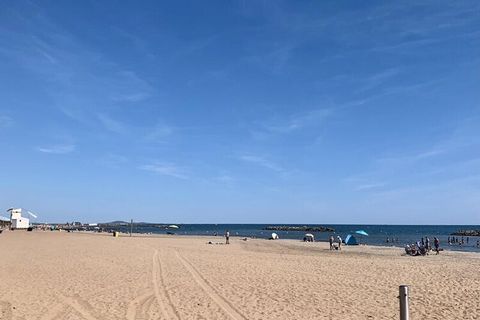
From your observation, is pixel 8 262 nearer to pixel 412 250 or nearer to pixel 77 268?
pixel 77 268

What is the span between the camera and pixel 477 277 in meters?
20.0

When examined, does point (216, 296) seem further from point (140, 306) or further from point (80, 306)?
point (80, 306)

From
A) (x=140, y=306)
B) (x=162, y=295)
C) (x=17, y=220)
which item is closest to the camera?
(x=140, y=306)

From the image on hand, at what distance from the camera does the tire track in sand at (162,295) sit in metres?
11.1

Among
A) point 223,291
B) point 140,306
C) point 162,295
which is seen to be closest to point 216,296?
point 223,291

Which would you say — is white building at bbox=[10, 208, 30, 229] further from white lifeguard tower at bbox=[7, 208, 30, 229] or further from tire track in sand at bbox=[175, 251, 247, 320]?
tire track in sand at bbox=[175, 251, 247, 320]

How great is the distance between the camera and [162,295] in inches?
536

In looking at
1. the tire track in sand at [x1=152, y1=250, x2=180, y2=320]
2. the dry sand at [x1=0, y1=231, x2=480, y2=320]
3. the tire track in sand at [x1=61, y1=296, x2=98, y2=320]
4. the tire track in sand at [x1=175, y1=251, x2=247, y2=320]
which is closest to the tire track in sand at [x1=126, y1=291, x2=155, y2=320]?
the dry sand at [x1=0, y1=231, x2=480, y2=320]

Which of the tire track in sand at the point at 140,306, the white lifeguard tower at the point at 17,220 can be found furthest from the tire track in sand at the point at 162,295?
the white lifeguard tower at the point at 17,220

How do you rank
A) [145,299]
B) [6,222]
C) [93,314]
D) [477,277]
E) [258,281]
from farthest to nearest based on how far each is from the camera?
1. [6,222]
2. [477,277]
3. [258,281]
4. [145,299]
5. [93,314]

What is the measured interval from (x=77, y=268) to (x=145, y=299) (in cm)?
916

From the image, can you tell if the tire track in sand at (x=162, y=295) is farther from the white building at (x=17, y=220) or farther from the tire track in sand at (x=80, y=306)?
the white building at (x=17, y=220)

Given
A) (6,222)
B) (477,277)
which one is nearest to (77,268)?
(477,277)

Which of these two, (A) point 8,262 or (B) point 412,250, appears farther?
(B) point 412,250
